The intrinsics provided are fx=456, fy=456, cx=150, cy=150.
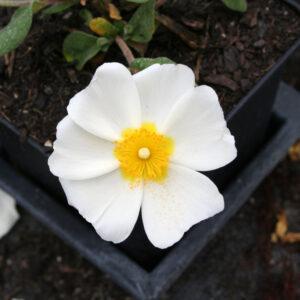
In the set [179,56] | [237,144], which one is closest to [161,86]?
[179,56]

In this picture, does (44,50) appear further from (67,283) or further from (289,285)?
(289,285)

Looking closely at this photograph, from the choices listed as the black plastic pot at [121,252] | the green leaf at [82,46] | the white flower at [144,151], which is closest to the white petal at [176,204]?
the white flower at [144,151]

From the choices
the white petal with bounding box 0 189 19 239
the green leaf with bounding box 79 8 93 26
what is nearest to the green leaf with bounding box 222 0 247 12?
the green leaf with bounding box 79 8 93 26

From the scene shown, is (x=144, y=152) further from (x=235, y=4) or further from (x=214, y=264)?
(x=214, y=264)

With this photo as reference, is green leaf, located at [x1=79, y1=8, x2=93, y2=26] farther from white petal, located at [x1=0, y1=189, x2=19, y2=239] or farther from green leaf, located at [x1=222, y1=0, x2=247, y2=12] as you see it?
white petal, located at [x1=0, y1=189, x2=19, y2=239]

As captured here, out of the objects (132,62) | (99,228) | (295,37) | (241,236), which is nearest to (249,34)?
(295,37)

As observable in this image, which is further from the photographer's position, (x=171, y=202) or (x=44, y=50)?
(x=44, y=50)

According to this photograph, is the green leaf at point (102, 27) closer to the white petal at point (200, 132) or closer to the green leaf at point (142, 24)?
the green leaf at point (142, 24)
